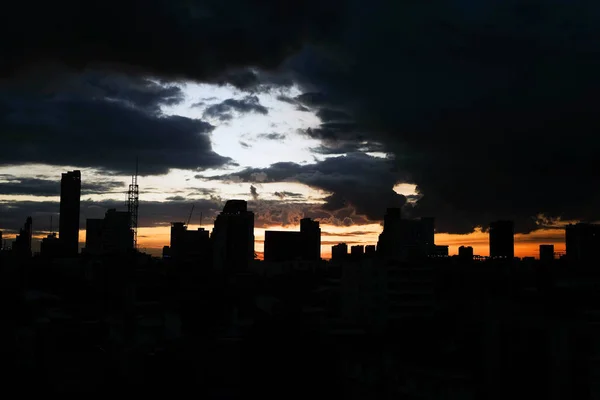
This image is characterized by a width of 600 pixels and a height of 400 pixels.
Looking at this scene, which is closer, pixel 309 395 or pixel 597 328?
pixel 597 328

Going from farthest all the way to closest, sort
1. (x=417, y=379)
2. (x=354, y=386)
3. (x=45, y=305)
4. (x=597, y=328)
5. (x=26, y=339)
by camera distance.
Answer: (x=45, y=305) → (x=26, y=339) → (x=354, y=386) → (x=417, y=379) → (x=597, y=328)

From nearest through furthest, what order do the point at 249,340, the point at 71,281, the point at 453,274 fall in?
the point at 249,340, the point at 453,274, the point at 71,281

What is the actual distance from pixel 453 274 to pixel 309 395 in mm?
74660

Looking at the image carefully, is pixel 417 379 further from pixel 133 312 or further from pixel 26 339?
pixel 133 312

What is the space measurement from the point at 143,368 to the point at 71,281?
4033 inches

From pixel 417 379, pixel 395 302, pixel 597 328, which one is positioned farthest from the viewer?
pixel 395 302

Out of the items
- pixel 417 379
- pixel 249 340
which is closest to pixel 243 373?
pixel 249 340

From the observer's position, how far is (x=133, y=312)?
88.1 metres

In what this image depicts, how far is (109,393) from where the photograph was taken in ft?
192

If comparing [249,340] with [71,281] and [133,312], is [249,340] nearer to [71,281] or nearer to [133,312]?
[133,312]

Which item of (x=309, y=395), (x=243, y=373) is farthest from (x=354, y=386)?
(x=243, y=373)

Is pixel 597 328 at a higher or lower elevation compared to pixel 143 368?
higher

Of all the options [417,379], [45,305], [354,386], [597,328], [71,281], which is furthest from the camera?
[71,281]

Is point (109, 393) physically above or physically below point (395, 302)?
below
